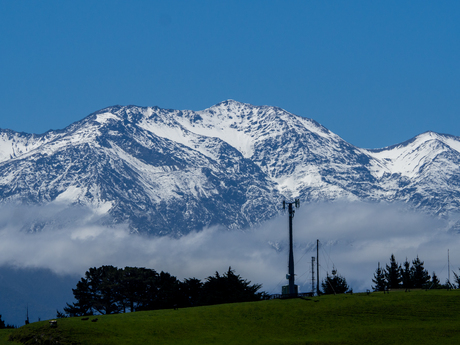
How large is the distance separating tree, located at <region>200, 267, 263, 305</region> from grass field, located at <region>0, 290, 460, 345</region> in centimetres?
2757

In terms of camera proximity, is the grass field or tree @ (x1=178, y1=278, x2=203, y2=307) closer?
the grass field

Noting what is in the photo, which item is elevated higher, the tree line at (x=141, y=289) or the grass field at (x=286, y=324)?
the tree line at (x=141, y=289)

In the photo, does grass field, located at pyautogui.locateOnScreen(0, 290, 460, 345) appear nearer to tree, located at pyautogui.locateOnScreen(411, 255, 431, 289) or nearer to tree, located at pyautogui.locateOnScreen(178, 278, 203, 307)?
tree, located at pyautogui.locateOnScreen(178, 278, 203, 307)

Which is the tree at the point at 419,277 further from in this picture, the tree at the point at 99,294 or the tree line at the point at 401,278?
the tree at the point at 99,294

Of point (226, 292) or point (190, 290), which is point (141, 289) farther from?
point (226, 292)

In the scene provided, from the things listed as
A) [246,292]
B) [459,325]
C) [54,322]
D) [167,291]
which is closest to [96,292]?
[167,291]

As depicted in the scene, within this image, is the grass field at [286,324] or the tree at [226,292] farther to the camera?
the tree at [226,292]

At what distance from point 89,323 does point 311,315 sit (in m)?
27.0

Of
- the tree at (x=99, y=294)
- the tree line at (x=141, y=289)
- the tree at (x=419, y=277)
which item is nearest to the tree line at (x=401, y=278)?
the tree at (x=419, y=277)

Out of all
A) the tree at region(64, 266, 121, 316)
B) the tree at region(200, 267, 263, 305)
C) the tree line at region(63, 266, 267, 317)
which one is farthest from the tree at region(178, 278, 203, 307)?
the tree at region(64, 266, 121, 316)

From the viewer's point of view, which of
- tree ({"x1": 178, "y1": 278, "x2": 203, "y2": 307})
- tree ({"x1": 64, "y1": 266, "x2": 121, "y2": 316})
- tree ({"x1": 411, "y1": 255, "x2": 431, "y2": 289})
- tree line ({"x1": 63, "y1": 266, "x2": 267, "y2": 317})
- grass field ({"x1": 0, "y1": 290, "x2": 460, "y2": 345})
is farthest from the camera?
tree ({"x1": 411, "y1": 255, "x2": 431, "y2": 289})

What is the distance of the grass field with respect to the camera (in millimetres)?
77938

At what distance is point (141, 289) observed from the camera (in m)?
149

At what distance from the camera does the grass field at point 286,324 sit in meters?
77.9
